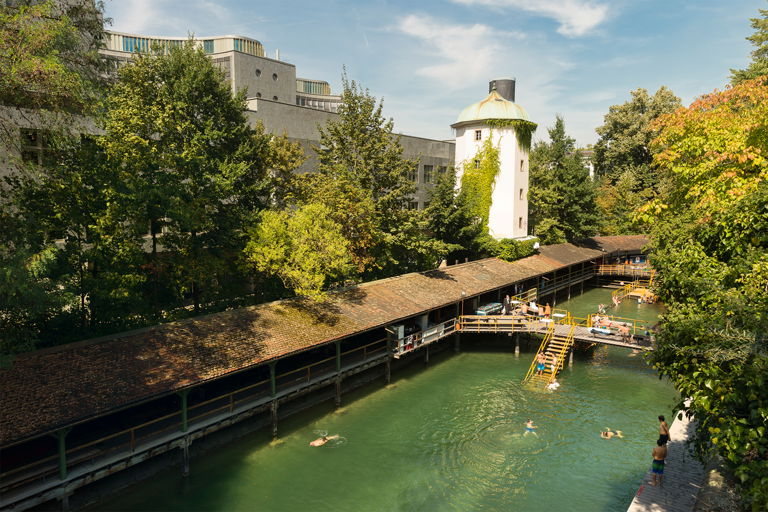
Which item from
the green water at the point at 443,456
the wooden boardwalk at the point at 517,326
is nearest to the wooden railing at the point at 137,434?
the green water at the point at 443,456

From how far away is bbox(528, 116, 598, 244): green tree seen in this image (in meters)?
51.0

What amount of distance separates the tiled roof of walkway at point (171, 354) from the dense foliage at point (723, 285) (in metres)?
14.1

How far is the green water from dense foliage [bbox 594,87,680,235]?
43.3 meters

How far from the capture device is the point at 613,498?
16.9 metres

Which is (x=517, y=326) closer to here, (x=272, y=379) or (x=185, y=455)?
(x=272, y=379)

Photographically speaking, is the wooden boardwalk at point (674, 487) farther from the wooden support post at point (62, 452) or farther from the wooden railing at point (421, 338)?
the wooden support post at point (62, 452)

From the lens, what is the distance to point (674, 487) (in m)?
15.6

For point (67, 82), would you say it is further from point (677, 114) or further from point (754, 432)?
point (677, 114)

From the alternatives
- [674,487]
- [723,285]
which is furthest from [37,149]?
[674,487]

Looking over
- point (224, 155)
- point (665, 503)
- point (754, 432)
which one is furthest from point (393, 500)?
point (224, 155)

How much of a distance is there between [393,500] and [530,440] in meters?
7.42

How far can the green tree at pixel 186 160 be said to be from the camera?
23.2 m

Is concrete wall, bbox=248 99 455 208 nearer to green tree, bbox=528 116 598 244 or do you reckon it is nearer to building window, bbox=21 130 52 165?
building window, bbox=21 130 52 165

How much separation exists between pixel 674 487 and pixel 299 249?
18963 mm
